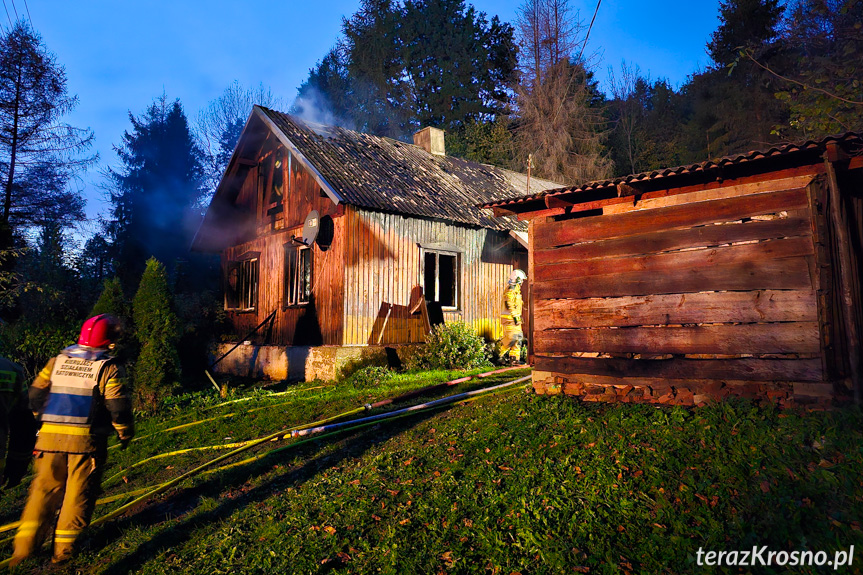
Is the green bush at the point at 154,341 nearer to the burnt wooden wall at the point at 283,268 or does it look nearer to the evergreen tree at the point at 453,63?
the burnt wooden wall at the point at 283,268

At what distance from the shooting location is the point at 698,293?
6.96m

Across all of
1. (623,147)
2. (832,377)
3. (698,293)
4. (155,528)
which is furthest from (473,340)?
(623,147)

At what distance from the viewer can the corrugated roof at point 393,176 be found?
46.2 ft

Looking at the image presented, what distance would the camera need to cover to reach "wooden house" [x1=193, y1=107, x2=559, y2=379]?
1362 centimetres

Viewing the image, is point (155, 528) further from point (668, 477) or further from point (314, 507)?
point (668, 477)

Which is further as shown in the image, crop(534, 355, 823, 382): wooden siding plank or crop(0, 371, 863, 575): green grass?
crop(534, 355, 823, 382): wooden siding plank

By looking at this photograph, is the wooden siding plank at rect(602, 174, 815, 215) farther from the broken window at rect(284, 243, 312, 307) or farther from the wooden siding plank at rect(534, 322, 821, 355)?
the broken window at rect(284, 243, 312, 307)

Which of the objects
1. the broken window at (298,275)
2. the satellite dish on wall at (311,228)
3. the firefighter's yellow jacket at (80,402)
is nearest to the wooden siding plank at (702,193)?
the firefighter's yellow jacket at (80,402)

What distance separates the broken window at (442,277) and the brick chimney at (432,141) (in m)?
6.66

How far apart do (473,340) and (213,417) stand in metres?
6.82

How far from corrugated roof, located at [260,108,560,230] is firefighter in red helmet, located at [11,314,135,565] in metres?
8.65

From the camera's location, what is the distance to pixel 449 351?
1376 cm

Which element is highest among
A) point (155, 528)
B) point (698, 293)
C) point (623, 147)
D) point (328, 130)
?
point (623, 147)

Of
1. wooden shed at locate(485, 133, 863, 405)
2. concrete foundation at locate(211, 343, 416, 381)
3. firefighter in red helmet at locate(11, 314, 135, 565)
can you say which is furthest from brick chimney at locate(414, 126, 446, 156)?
firefighter in red helmet at locate(11, 314, 135, 565)
